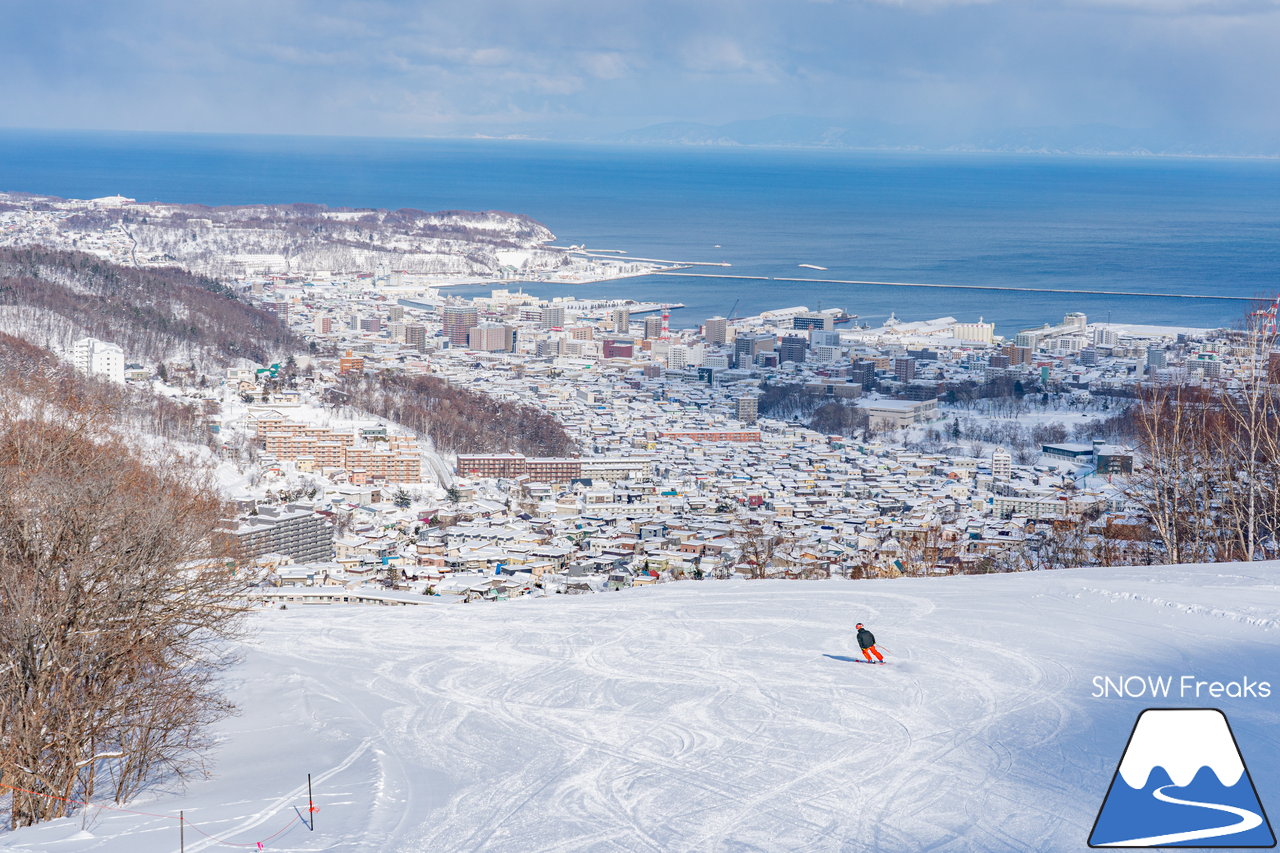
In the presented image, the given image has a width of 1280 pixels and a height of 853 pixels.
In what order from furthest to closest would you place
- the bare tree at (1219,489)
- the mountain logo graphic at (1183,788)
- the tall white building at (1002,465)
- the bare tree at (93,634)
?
the tall white building at (1002,465) < the bare tree at (1219,489) < the bare tree at (93,634) < the mountain logo graphic at (1183,788)

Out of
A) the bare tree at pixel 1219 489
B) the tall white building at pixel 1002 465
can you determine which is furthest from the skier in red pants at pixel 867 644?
the tall white building at pixel 1002 465

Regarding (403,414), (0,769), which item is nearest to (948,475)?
(403,414)

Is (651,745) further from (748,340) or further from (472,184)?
(472,184)

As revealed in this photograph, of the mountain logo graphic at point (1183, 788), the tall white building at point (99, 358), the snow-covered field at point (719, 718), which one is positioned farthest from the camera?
the tall white building at point (99, 358)

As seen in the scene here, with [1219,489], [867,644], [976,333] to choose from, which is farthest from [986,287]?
[867,644]

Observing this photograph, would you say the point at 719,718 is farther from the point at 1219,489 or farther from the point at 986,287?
the point at 986,287

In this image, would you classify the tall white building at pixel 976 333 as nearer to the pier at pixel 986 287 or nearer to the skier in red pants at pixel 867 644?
the pier at pixel 986 287

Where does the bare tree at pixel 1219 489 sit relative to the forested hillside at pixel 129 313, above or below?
below
